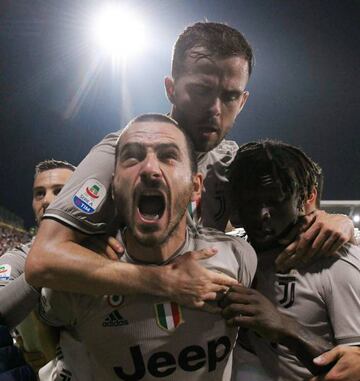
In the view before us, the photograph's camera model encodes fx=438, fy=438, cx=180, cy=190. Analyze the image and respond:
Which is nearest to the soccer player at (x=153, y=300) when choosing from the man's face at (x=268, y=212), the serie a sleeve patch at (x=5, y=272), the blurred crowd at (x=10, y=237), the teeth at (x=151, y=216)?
the teeth at (x=151, y=216)

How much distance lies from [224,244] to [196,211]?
0.37m

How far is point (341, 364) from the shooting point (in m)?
1.51

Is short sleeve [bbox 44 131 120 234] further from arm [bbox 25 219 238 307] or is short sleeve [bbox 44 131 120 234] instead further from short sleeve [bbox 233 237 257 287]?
short sleeve [bbox 233 237 257 287]

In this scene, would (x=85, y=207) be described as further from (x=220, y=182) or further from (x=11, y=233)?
(x=11, y=233)

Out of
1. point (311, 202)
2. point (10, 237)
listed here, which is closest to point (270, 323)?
point (311, 202)

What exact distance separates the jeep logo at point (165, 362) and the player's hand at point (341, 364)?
380 millimetres

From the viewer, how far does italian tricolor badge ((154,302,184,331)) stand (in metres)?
1.49

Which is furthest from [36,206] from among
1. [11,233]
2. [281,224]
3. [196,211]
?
[11,233]

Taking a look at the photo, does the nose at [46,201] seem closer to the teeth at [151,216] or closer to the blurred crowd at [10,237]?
the teeth at [151,216]

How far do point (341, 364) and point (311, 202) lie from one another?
0.73m

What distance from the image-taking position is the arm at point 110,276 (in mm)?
1422

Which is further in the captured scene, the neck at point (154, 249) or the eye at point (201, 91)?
the eye at point (201, 91)

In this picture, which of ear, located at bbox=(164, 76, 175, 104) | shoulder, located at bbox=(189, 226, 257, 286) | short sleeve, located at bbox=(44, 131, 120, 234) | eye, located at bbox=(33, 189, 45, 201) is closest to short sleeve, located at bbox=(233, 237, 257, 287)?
shoulder, located at bbox=(189, 226, 257, 286)

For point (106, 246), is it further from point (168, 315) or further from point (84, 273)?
point (168, 315)
